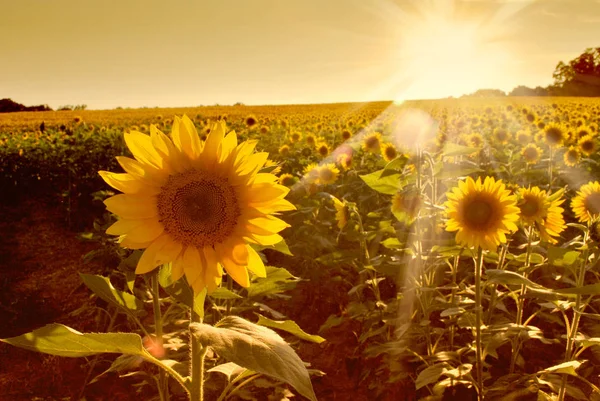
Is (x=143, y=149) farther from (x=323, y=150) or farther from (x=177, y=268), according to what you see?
(x=323, y=150)

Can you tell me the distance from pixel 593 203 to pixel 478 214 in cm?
81

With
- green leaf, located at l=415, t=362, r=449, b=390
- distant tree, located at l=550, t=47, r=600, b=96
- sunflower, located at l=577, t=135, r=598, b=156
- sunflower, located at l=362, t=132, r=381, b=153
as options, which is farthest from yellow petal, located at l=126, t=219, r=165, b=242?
distant tree, located at l=550, t=47, r=600, b=96

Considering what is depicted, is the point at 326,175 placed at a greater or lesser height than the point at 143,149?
lesser

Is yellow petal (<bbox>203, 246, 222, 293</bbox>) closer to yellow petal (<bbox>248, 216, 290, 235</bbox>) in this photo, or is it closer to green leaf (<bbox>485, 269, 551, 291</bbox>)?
yellow petal (<bbox>248, 216, 290, 235</bbox>)

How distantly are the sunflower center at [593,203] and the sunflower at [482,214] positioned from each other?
0.60 meters

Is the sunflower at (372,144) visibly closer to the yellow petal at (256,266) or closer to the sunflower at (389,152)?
the sunflower at (389,152)

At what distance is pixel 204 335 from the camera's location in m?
1.15

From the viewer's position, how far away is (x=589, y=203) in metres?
2.88

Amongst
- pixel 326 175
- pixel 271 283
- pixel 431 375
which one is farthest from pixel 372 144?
pixel 271 283

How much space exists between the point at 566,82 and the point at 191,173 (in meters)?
65.3

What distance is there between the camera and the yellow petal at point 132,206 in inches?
51.7

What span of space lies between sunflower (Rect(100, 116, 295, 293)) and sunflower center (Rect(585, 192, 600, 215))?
2.13 meters

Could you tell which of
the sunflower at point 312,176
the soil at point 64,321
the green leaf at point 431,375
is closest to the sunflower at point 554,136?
the sunflower at point 312,176

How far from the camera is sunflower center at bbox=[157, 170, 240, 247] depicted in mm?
1381
